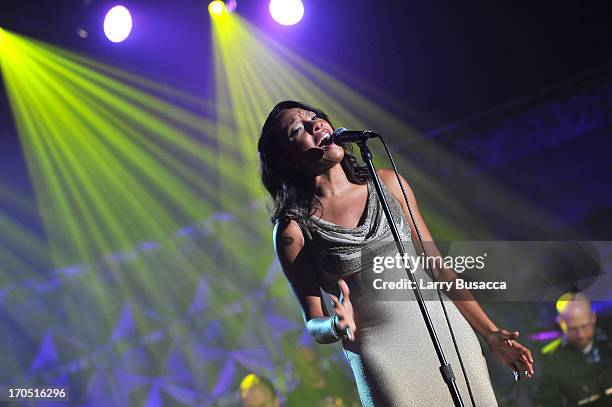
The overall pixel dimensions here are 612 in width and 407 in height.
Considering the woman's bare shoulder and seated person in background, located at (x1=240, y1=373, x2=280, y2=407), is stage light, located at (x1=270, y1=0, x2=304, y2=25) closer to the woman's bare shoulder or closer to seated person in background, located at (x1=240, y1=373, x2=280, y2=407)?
seated person in background, located at (x1=240, y1=373, x2=280, y2=407)

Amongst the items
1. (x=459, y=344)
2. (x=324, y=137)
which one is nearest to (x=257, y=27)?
(x=324, y=137)

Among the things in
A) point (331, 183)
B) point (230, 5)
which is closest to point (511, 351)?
point (331, 183)

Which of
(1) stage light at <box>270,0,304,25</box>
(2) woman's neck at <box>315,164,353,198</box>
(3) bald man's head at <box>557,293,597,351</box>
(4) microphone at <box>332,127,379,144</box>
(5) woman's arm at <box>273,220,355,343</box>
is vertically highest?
(1) stage light at <box>270,0,304,25</box>

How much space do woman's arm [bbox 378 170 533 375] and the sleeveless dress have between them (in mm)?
48

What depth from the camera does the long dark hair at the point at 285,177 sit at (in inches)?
99.1

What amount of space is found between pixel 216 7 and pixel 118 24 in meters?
0.86

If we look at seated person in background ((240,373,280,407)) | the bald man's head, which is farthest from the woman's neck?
seated person in background ((240,373,280,407))

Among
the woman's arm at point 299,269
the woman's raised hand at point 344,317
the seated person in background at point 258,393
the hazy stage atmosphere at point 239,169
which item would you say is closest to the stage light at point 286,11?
the hazy stage atmosphere at point 239,169

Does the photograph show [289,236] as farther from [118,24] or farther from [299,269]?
[118,24]

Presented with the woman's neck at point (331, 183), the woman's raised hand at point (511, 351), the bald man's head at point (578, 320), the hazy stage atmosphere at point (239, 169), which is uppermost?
the hazy stage atmosphere at point (239, 169)

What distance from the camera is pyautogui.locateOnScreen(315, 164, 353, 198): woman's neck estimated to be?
2.51m

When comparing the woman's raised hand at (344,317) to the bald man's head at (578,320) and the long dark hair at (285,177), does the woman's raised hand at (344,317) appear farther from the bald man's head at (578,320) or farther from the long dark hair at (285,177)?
the bald man's head at (578,320)

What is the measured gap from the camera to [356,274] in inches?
90.7

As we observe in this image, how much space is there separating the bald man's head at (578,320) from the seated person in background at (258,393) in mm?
2750
